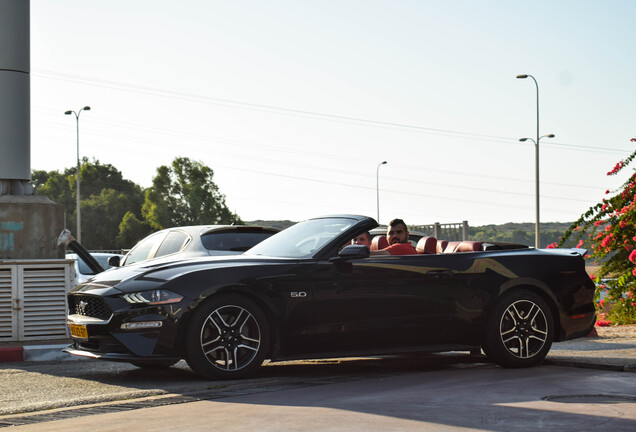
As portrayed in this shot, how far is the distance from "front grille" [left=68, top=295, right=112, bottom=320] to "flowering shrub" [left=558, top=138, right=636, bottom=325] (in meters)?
9.07

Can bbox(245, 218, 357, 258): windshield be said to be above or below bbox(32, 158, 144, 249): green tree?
below

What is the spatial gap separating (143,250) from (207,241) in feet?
6.55

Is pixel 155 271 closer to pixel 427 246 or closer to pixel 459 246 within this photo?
pixel 427 246

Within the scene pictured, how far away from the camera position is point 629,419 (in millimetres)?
5488

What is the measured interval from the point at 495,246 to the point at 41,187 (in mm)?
111269

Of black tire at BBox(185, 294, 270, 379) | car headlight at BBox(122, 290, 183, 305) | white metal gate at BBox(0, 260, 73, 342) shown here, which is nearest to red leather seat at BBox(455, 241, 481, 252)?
black tire at BBox(185, 294, 270, 379)

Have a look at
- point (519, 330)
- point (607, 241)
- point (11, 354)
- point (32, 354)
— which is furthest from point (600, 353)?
point (11, 354)

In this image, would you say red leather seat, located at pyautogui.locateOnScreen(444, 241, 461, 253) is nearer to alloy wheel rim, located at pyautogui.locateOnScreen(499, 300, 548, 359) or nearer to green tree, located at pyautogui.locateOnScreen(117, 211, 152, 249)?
alloy wheel rim, located at pyautogui.locateOnScreen(499, 300, 548, 359)

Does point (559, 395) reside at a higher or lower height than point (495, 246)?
lower

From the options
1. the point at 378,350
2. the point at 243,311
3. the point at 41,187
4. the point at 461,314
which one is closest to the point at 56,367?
the point at 243,311

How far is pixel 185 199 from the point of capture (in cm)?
9050

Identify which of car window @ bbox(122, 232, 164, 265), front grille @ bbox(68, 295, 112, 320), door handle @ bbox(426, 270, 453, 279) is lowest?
front grille @ bbox(68, 295, 112, 320)

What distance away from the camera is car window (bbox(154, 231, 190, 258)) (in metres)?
12.0

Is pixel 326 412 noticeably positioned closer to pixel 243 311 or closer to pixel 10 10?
pixel 243 311
